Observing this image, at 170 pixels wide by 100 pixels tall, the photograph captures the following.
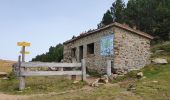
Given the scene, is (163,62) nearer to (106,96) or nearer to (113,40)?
(113,40)

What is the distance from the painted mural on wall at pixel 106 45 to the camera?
2195 cm

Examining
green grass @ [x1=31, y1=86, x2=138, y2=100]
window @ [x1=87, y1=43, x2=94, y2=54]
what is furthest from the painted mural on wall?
green grass @ [x1=31, y1=86, x2=138, y2=100]

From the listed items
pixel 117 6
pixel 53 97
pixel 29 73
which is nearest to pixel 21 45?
pixel 29 73

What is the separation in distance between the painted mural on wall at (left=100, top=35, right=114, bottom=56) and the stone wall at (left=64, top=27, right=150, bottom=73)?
0.28 m

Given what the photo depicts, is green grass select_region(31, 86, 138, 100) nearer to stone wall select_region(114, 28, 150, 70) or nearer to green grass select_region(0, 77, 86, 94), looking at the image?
green grass select_region(0, 77, 86, 94)

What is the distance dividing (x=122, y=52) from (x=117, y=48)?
0.50 metres

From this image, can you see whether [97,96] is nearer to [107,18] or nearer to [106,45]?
[106,45]

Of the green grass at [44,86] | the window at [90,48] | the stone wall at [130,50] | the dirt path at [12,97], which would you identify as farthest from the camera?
the window at [90,48]

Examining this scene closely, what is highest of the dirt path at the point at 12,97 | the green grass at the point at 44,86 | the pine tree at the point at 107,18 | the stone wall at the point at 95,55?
the pine tree at the point at 107,18

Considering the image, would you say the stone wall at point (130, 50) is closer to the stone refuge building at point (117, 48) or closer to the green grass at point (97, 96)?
the stone refuge building at point (117, 48)

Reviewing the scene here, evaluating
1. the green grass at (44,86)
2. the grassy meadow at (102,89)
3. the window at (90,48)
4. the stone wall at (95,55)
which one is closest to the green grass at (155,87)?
the grassy meadow at (102,89)

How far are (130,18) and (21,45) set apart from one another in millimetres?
25143

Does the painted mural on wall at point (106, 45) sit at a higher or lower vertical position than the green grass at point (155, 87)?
higher

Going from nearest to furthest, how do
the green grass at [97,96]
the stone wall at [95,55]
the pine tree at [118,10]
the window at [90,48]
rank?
1. the green grass at [97,96]
2. the stone wall at [95,55]
3. the window at [90,48]
4. the pine tree at [118,10]
